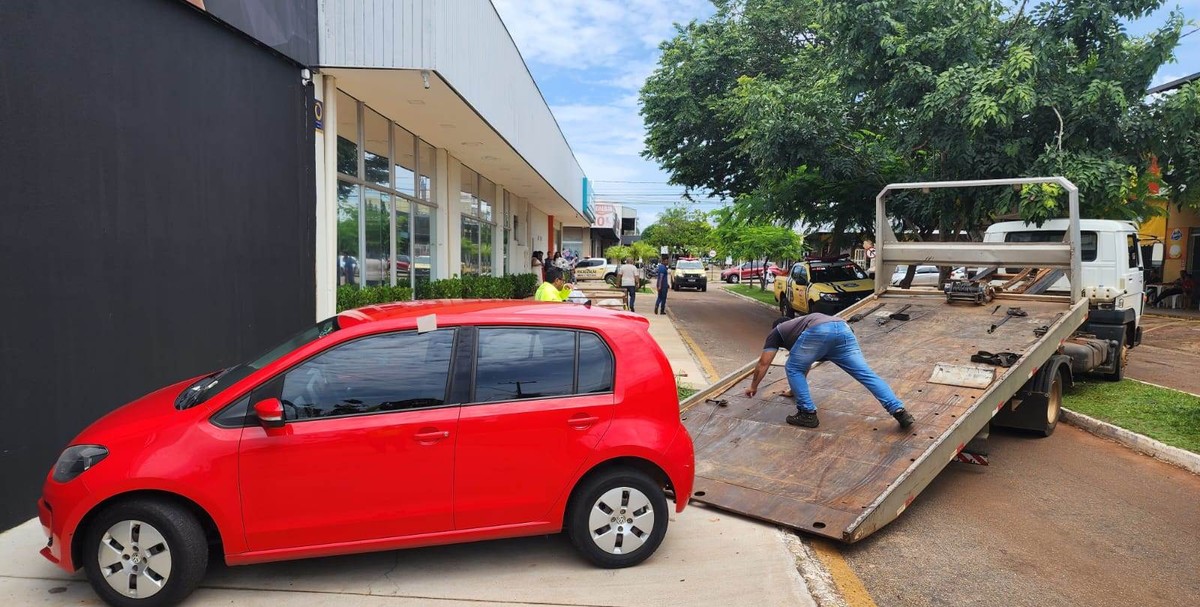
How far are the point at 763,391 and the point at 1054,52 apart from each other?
33.0 ft

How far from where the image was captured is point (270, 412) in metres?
3.49

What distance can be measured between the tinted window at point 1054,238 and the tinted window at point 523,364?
31.3 feet

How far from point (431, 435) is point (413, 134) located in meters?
9.94

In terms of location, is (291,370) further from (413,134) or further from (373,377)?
(413,134)

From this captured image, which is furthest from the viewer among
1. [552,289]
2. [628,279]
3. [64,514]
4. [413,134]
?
[628,279]

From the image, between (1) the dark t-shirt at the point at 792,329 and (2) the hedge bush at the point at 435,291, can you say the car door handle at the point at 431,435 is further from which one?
(2) the hedge bush at the point at 435,291

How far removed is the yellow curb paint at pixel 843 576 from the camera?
12.6ft

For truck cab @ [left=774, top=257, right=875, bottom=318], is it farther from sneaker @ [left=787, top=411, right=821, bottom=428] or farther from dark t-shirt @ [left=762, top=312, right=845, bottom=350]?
sneaker @ [left=787, top=411, right=821, bottom=428]

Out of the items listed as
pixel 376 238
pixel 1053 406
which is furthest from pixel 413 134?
pixel 1053 406

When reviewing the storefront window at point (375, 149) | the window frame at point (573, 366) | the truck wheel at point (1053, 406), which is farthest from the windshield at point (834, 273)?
the window frame at point (573, 366)

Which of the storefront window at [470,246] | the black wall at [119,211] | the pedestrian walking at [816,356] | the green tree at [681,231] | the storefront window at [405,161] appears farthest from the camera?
the green tree at [681,231]

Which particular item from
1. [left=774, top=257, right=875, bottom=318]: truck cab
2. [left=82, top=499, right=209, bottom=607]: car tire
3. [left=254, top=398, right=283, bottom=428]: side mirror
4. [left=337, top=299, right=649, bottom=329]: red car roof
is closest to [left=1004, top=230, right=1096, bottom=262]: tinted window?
[left=774, top=257, right=875, bottom=318]: truck cab

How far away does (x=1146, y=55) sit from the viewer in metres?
12.6

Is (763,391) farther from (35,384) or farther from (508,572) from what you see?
(35,384)
